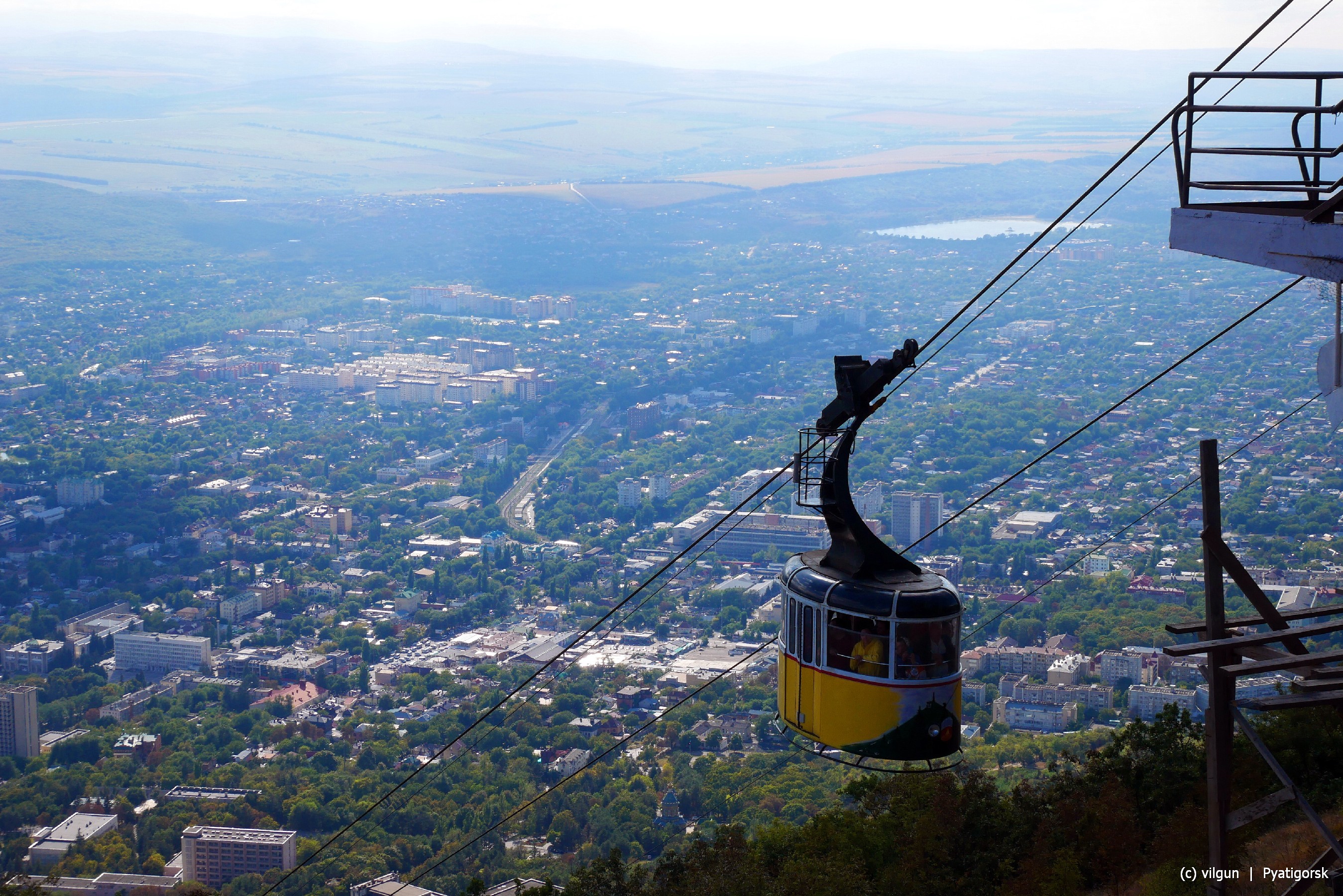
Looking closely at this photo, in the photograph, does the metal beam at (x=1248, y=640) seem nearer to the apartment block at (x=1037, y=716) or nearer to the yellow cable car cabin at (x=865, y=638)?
the yellow cable car cabin at (x=865, y=638)

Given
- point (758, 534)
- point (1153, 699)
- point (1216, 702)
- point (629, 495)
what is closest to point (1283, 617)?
point (1216, 702)

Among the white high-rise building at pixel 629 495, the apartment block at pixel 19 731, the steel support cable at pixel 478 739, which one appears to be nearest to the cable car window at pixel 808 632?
the steel support cable at pixel 478 739

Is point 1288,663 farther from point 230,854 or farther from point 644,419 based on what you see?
point 644,419

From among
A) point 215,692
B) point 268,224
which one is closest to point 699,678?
point 215,692

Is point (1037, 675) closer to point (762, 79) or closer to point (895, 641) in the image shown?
point (895, 641)

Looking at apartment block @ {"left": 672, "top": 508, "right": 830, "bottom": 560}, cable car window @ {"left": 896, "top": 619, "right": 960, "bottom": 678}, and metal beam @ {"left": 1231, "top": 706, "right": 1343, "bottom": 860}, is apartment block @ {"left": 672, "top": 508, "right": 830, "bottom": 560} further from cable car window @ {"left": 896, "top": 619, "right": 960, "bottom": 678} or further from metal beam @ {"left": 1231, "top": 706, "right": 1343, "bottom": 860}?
metal beam @ {"left": 1231, "top": 706, "right": 1343, "bottom": 860}

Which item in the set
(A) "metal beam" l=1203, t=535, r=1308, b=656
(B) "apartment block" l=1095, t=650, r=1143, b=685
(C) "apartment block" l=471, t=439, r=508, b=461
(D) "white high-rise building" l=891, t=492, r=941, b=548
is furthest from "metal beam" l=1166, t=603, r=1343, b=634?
(C) "apartment block" l=471, t=439, r=508, b=461
